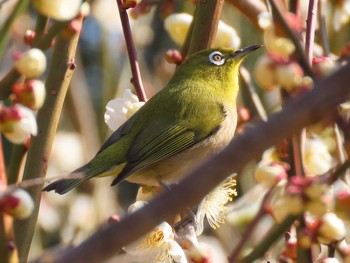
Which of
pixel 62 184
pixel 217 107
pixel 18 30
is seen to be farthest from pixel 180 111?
pixel 18 30

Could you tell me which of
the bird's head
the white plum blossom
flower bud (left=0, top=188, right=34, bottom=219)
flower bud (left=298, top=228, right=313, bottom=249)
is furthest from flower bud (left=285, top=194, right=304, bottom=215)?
the bird's head

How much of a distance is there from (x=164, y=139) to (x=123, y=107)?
84 centimetres

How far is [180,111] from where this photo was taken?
426 cm

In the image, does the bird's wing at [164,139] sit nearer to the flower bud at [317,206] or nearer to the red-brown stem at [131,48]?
the red-brown stem at [131,48]

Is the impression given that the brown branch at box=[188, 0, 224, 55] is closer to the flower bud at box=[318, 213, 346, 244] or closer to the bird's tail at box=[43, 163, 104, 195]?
the bird's tail at box=[43, 163, 104, 195]

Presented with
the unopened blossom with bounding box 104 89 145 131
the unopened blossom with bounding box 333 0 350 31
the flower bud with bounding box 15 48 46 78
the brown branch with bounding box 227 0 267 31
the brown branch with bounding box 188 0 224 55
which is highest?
the flower bud with bounding box 15 48 46 78

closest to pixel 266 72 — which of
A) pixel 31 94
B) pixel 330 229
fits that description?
pixel 330 229

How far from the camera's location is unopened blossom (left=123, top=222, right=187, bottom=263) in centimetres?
282

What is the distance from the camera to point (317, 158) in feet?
11.3

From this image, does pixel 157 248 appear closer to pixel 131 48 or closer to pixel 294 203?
pixel 131 48

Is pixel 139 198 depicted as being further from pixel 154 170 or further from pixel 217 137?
pixel 217 137

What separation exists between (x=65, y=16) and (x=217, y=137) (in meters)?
2.31

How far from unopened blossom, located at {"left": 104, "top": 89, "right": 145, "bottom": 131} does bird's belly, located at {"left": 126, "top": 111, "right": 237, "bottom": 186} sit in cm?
70

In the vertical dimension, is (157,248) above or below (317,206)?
below
